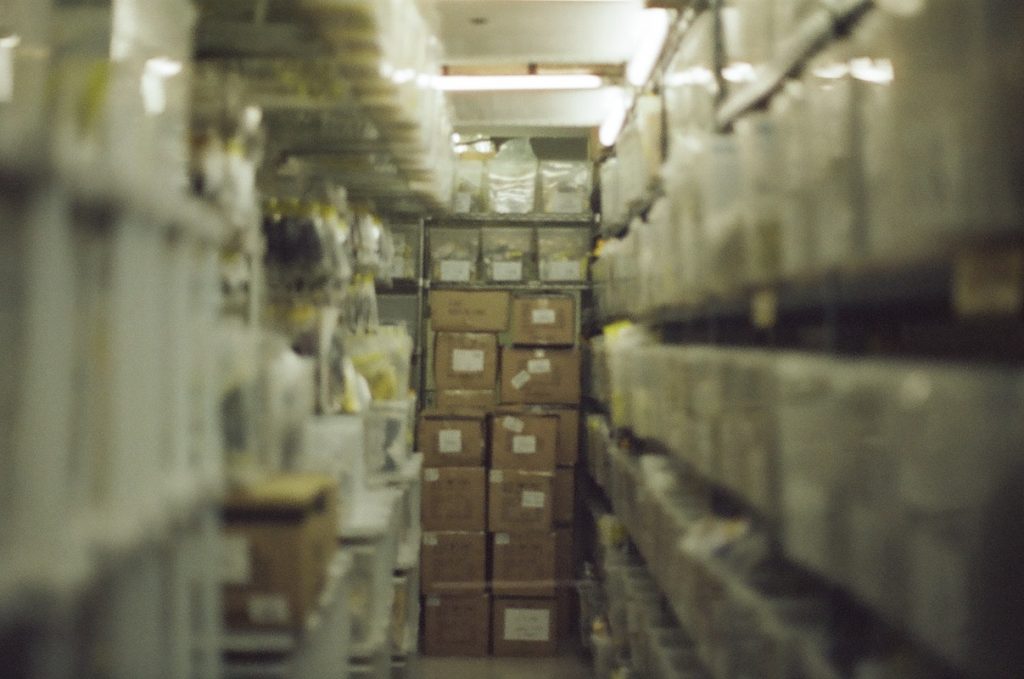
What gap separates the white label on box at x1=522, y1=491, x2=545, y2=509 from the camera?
18.0 feet

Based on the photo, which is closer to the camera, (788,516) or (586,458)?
(788,516)

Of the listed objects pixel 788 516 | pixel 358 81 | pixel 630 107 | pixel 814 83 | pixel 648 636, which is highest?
pixel 630 107

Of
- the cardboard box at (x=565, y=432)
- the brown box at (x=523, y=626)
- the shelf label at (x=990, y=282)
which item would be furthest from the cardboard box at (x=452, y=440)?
the shelf label at (x=990, y=282)

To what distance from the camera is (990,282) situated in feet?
3.55

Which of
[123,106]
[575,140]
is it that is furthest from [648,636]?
[575,140]

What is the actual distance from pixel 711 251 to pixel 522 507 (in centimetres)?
337

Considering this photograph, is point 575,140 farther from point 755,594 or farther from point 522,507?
point 755,594

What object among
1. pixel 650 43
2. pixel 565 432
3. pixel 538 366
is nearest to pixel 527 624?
pixel 565 432

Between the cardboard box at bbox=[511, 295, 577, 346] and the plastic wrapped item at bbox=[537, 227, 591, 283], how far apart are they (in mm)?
236

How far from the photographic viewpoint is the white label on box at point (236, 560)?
1.67m

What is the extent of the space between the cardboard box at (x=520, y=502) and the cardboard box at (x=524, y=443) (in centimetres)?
5

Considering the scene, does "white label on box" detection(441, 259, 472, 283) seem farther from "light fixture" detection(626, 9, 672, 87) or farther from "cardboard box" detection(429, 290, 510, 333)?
"light fixture" detection(626, 9, 672, 87)

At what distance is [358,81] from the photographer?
7.79 feet

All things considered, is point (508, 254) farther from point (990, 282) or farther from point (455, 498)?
point (990, 282)
